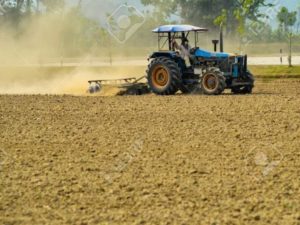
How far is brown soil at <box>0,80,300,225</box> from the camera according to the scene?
7195 mm

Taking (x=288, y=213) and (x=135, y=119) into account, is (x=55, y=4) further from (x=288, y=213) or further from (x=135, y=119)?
(x=288, y=213)

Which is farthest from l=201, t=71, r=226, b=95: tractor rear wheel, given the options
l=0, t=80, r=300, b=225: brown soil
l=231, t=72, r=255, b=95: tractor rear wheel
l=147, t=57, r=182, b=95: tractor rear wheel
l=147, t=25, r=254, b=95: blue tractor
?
l=0, t=80, r=300, b=225: brown soil

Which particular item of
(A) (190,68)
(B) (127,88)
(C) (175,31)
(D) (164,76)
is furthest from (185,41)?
(B) (127,88)

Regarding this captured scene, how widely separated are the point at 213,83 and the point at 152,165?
9.87 meters

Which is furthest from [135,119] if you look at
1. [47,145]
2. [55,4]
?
[55,4]

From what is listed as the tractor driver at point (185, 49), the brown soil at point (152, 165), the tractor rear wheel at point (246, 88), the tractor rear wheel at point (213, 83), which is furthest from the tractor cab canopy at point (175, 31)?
the brown soil at point (152, 165)

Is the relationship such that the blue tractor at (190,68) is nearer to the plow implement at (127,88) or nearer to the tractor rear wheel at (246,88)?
the tractor rear wheel at (246,88)

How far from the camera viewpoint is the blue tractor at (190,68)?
19.4 m

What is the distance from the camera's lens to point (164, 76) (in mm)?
19922

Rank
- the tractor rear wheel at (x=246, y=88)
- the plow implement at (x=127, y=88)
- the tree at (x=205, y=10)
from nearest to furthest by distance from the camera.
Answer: the tractor rear wheel at (x=246, y=88), the plow implement at (x=127, y=88), the tree at (x=205, y=10)

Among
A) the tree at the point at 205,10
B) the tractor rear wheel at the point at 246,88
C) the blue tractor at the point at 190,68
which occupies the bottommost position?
the tractor rear wheel at the point at 246,88

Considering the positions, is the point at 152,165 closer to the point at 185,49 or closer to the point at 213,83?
the point at 213,83

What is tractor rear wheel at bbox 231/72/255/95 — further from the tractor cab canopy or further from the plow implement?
the plow implement

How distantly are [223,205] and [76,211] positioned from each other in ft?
5.41
